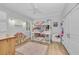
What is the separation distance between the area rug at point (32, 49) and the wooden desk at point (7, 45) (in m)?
0.22

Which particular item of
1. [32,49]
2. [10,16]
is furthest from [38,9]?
[32,49]

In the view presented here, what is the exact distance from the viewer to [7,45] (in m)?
2.79

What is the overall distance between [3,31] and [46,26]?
1.17 meters

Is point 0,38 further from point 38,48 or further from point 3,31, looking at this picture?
point 38,48

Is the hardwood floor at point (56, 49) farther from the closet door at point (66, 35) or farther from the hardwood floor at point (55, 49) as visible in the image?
the closet door at point (66, 35)

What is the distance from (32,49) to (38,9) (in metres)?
1.18

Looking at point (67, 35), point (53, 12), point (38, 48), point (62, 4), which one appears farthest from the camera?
point (67, 35)

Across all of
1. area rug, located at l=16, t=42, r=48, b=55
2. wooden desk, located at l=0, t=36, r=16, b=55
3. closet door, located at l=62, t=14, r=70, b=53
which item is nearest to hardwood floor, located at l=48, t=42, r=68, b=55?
area rug, located at l=16, t=42, r=48, b=55

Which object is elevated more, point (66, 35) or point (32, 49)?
point (66, 35)

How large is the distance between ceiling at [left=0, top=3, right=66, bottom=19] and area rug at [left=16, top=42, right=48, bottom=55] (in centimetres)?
81

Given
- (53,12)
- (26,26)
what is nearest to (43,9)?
(53,12)

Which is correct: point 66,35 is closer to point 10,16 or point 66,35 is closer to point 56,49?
point 56,49

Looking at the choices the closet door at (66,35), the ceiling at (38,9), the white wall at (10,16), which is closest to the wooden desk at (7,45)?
the white wall at (10,16)

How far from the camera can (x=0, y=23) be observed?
2.61 m
